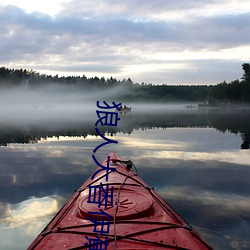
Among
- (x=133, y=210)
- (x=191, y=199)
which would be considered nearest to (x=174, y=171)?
(x=191, y=199)

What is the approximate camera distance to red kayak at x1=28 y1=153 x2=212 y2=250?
4.34 meters

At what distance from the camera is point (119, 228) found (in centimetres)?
484

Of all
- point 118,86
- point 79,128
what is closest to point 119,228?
point 79,128

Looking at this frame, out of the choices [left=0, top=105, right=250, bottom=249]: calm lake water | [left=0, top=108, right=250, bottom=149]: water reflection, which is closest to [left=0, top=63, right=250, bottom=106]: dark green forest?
[left=0, top=108, right=250, bottom=149]: water reflection

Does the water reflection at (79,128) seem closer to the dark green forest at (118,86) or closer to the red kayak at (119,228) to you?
the red kayak at (119,228)

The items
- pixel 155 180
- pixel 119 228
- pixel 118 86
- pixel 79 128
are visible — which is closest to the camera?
pixel 119 228

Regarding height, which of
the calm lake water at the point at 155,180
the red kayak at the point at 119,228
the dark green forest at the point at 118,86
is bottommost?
the calm lake water at the point at 155,180

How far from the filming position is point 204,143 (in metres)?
20.6

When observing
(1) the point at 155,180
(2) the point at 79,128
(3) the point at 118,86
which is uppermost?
(3) the point at 118,86

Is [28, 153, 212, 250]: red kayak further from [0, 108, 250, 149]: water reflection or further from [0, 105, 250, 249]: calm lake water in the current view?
[0, 108, 250, 149]: water reflection

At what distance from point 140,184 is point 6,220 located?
135 inches

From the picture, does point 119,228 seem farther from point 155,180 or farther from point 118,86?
point 118,86

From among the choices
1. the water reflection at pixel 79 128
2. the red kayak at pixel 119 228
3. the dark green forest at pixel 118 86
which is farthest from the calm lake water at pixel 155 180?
the dark green forest at pixel 118 86

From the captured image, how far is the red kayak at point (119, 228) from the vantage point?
434 cm
